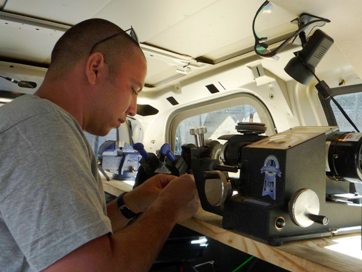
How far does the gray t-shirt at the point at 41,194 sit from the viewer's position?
2.18 feet

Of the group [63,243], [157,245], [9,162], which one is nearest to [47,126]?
[9,162]

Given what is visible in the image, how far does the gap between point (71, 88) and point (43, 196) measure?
396 millimetres

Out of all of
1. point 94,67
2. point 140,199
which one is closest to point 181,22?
point 94,67

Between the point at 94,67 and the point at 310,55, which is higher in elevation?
the point at 310,55

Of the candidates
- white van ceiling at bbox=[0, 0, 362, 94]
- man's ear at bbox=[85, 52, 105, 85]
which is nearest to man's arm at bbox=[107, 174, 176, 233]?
man's ear at bbox=[85, 52, 105, 85]

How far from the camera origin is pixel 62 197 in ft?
2.21

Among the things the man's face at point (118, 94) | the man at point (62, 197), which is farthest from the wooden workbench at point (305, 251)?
the man's face at point (118, 94)

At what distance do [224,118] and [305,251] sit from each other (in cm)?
187

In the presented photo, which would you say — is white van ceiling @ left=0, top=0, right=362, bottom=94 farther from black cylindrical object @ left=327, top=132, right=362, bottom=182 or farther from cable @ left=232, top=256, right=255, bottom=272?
cable @ left=232, top=256, right=255, bottom=272

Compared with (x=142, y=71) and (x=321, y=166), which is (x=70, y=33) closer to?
(x=142, y=71)

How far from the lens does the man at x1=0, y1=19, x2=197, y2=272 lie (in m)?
0.67

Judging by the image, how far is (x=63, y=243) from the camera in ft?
2.17

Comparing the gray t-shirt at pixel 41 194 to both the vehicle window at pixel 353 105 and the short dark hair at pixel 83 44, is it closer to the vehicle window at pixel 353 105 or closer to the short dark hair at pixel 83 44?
the short dark hair at pixel 83 44

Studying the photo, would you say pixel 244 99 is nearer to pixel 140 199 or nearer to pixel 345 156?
pixel 140 199
